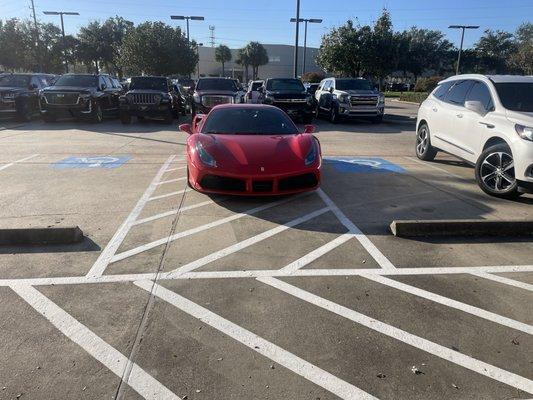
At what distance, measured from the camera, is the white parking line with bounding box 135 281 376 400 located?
8.94 ft

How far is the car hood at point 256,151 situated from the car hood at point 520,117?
302cm

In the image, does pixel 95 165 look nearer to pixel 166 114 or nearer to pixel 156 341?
pixel 156 341

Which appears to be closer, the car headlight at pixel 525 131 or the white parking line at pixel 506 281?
the white parking line at pixel 506 281

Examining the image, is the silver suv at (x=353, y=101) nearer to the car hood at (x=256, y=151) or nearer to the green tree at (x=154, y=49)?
the car hood at (x=256, y=151)

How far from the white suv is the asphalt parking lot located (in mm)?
424

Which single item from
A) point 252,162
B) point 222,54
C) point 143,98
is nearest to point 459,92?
point 252,162

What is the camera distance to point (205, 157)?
6.23 meters

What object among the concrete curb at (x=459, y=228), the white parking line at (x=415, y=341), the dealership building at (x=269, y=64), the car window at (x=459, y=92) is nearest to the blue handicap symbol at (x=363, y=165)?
the car window at (x=459, y=92)

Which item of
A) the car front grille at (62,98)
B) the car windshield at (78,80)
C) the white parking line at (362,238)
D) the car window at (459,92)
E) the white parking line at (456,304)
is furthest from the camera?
the car windshield at (78,80)

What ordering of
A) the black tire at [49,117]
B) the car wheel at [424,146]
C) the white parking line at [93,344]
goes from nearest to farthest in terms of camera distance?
1. the white parking line at [93,344]
2. the car wheel at [424,146]
3. the black tire at [49,117]

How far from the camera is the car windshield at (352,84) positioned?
62.6ft

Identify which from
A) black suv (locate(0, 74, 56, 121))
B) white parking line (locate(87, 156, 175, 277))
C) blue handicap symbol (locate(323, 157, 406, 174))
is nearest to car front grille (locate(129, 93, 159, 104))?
black suv (locate(0, 74, 56, 121))

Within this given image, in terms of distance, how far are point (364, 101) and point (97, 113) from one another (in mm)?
10209

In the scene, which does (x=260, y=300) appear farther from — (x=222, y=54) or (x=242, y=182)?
(x=222, y=54)
